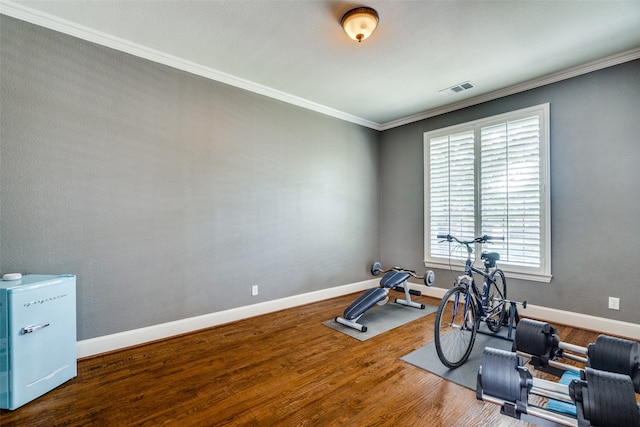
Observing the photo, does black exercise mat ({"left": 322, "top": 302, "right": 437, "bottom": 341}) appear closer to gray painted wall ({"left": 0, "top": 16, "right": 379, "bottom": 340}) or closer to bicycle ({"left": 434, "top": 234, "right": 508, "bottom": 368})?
bicycle ({"left": 434, "top": 234, "right": 508, "bottom": 368})

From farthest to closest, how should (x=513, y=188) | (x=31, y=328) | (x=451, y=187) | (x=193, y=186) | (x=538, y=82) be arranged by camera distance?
(x=451, y=187) < (x=513, y=188) < (x=538, y=82) < (x=193, y=186) < (x=31, y=328)

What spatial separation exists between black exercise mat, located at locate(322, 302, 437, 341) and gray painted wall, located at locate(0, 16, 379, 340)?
970 mm

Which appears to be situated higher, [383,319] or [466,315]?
[466,315]

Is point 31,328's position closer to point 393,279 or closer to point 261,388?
point 261,388

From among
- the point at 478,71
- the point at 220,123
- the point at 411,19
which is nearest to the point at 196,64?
the point at 220,123

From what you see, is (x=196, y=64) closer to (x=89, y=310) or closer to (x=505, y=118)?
(x=89, y=310)

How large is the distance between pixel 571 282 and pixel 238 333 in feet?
12.3

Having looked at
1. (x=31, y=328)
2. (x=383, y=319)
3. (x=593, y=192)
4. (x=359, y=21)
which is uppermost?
(x=359, y=21)

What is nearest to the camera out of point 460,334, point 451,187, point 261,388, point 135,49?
point 261,388

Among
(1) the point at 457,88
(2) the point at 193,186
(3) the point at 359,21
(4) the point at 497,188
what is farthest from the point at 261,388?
(1) the point at 457,88

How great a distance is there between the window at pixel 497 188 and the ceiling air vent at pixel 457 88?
1.73ft

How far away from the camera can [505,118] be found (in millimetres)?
3795

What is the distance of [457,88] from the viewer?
381 centimetres

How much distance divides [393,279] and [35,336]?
3428mm
